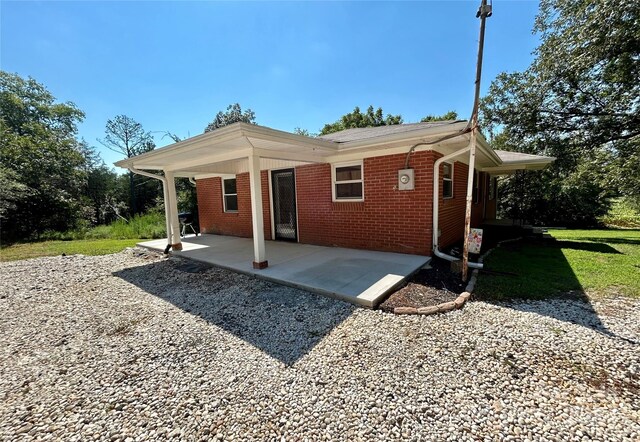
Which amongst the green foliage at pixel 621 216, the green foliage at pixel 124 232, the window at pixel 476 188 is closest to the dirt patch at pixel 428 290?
the window at pixel 476 188

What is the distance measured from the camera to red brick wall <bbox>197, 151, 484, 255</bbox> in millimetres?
5934

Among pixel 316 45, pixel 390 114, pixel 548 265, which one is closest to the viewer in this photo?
pixel 548 265

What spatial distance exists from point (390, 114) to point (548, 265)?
2076 cm

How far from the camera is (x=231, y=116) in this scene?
22125 mm

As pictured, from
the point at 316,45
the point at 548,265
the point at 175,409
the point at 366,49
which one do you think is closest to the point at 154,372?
the point at 175,409

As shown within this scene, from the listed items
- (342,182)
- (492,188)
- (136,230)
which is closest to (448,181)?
(342,182)

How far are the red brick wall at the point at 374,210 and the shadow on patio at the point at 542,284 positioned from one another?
1.61m

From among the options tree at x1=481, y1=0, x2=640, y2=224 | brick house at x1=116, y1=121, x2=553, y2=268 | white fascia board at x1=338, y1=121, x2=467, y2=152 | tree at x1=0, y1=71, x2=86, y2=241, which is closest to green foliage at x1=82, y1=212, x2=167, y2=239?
tree at x1=0, y1=71, x2=86, y2=241

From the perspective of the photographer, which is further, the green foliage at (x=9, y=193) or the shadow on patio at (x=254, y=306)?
the green foliage at (x=9, y=193)

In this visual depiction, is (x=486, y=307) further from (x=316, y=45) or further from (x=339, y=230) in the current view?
(x=316, y=45)

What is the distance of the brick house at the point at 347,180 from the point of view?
510 centimetres

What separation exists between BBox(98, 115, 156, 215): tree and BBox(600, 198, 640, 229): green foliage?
32.8 meters

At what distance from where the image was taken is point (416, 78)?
41.4 feet

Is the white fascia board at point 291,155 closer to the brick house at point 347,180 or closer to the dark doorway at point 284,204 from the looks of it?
the brick house at point 347,180
